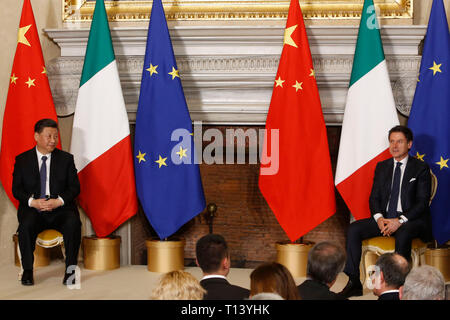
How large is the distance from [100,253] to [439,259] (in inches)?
102

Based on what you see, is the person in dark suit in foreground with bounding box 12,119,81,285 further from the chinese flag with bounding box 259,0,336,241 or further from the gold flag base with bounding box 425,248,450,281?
the gold flag base with bounding box 425,248,450,281

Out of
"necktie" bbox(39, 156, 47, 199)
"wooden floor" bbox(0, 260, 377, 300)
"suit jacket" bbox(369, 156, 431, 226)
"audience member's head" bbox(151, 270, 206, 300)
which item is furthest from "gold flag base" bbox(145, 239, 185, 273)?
"audience member's head" bbox(151, 270, 206, 300)

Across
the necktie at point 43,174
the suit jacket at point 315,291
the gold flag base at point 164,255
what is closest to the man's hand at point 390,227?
the gold flag base at point 164,255

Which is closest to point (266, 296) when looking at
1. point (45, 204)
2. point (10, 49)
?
point (45, 204)

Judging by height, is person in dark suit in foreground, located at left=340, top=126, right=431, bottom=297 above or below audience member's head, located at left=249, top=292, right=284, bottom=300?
above

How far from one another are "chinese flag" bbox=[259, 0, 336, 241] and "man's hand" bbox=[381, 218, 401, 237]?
61 centimetres

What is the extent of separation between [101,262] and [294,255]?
1.53 m

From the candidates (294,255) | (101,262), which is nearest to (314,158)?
(294,255)

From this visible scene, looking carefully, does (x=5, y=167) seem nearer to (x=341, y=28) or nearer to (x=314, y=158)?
(x=314, y=158)

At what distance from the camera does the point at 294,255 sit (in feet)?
15.2

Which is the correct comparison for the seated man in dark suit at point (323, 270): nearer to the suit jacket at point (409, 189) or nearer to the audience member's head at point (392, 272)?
the audience member's head at point (392, 272)

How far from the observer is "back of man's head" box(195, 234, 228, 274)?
251 cm

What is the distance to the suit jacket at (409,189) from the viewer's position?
412 cm
